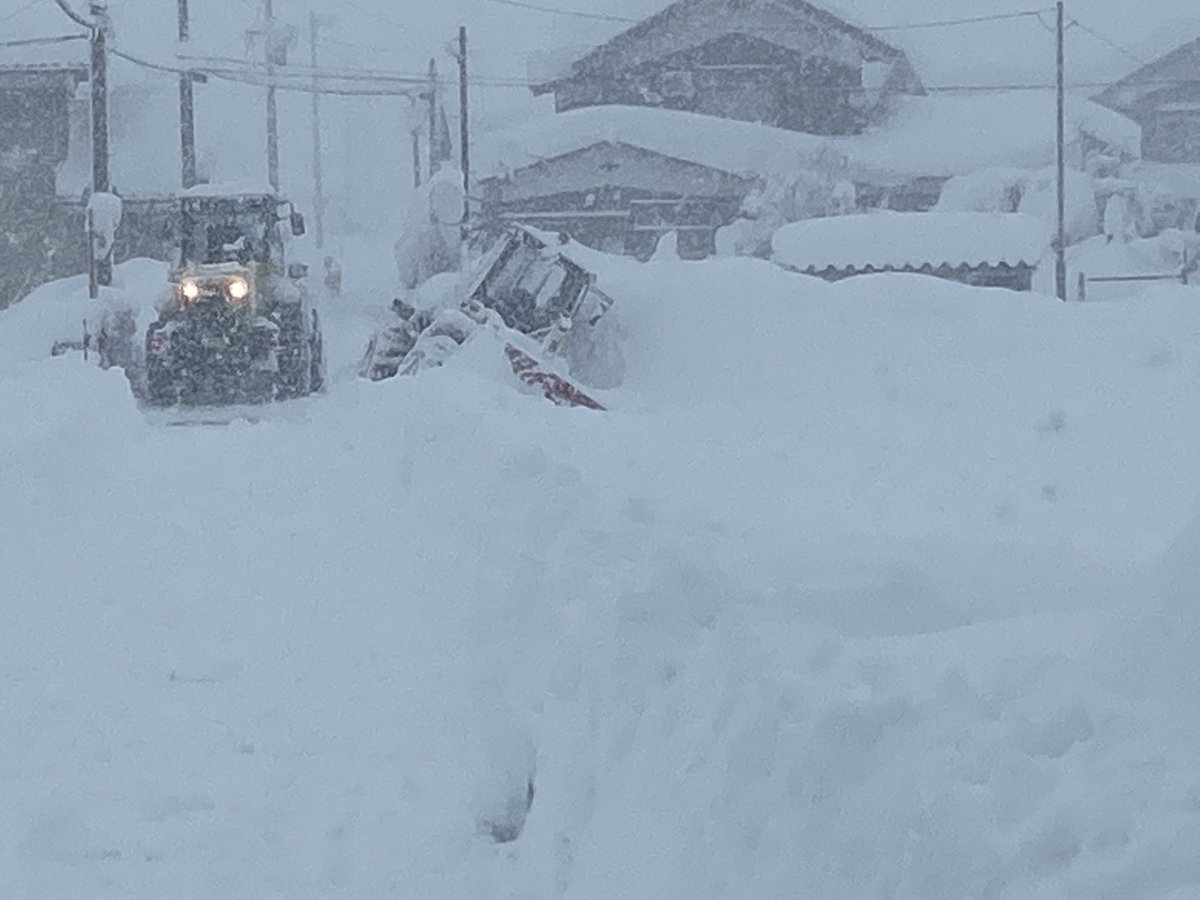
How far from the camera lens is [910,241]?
26078 mm

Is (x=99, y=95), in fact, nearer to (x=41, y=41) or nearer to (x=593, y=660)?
(x=41, y=41)

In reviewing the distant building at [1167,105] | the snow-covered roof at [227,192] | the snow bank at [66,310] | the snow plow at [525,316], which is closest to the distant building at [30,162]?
the snow bank at [66,310]

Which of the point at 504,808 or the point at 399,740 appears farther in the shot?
the point at 399,740

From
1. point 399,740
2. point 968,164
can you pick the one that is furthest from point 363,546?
point 968,164

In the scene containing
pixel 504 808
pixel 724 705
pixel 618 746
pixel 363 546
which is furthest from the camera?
pixel 363 546

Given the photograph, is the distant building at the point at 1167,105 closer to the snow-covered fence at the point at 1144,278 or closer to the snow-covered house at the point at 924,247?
the snow-covered fence at the point at 1144,278

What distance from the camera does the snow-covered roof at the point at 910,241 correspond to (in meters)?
25.5

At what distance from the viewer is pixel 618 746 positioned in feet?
16.3

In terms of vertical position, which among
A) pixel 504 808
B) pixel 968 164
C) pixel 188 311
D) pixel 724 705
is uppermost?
pixel 968 164

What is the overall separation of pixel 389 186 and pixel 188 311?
5375 centimetres

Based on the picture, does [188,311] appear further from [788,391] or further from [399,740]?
[399,740]

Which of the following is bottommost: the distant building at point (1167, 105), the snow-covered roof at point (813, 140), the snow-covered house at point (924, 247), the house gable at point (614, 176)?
the snow-covered house at point (924, 247)

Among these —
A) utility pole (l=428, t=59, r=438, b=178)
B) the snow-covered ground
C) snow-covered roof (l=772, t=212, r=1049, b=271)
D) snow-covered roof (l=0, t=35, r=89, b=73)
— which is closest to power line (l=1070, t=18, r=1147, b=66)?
utility pole (l=428, t=59, r=438, b=178)

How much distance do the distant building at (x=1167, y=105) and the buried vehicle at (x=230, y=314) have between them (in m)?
27.7
